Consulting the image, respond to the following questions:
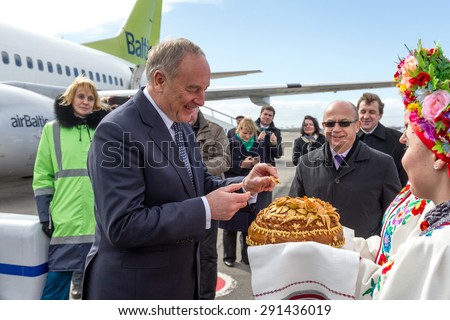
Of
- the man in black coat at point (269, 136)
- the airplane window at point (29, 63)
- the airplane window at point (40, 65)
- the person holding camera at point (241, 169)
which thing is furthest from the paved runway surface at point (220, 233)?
the airplane window at point (40, 65)

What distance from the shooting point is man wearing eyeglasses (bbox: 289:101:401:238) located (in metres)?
2.91

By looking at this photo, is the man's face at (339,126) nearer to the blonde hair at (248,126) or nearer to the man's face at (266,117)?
the blonde hair at (248,126)

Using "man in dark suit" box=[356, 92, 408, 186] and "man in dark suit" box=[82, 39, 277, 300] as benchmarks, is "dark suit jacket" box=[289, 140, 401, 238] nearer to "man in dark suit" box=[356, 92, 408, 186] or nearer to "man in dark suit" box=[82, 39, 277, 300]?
"man in dark suit" box=[356, 92, 408, 186]

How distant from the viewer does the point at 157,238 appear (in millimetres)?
1589

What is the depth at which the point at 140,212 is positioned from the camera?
1577 millimetres

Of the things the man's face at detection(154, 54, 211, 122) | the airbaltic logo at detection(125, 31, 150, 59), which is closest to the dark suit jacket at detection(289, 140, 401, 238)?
the man's face at detection(154, 54, 211, 122)

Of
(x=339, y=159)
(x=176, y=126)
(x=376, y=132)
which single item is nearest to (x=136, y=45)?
(x=376, y=132)

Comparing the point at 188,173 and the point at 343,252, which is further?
the point at 188,173

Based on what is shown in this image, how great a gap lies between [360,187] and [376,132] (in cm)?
156

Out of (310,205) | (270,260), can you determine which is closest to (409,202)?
(310,205)

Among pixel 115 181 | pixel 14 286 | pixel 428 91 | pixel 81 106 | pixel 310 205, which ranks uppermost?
pixel 81 106

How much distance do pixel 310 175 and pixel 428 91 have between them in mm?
1908

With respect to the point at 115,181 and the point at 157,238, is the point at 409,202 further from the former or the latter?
the point at 115,181

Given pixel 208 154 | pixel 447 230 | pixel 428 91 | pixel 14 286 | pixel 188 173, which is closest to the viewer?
pixel 447 230
